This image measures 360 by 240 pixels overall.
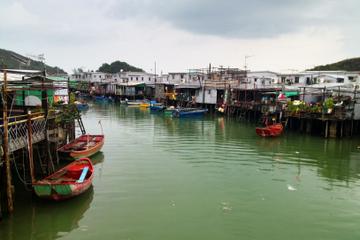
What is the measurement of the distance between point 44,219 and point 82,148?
9235 millimetres

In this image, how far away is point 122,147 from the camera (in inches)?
963

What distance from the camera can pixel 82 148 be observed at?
20750 mm

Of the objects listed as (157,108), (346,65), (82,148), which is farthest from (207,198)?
(346,65)

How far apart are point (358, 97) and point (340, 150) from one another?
7.88m

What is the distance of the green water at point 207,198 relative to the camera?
11.2 m

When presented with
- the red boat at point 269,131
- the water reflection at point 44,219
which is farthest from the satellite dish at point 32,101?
the red boat at point 269,131

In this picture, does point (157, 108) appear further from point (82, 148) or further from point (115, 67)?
point (115, 67)

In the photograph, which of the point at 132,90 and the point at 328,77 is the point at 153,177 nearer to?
the point at 328,77

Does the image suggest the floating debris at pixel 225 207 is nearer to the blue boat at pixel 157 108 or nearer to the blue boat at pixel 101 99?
the blue boat at pixel 157 108

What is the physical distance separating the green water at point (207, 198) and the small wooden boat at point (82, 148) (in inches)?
29.9

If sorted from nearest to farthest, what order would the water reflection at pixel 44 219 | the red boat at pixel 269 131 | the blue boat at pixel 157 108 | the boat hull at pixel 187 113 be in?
the water reflection at pixel 44 219
the red boat at pixel 269 131
the boat hull at pixel 187 113
the blue boat at pixel 157 108

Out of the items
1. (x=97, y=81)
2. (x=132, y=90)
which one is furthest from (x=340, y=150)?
(x=97, y=81)

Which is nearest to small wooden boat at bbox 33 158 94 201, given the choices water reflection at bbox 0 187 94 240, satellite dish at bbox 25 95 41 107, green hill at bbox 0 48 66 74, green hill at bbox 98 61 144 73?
water reflection at bbox 0 187 94 240

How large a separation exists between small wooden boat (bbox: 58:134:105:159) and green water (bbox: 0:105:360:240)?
0.76 m
